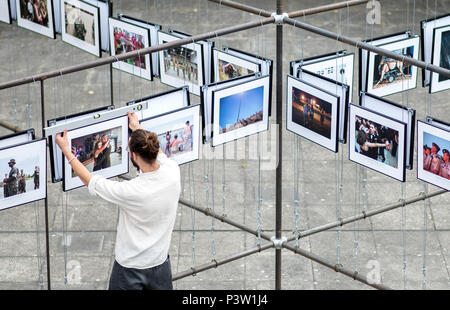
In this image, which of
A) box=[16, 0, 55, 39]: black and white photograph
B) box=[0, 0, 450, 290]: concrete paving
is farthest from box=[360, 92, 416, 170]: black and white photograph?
box=[16, 0, 55, 39]: black and white photograph

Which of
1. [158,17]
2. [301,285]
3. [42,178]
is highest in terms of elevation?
[42,178]

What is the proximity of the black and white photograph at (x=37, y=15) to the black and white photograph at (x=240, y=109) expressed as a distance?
2058mm

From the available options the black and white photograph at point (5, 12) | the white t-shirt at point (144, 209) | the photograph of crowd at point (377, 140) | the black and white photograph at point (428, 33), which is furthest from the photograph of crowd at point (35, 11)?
the black and white photograph at point (428, 33)

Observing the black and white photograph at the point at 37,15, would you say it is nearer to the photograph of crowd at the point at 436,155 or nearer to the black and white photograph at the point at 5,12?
the black and white photograph at the point at 5,12

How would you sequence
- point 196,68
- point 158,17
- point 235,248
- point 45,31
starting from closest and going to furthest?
point 196,68, point 45,31, point 235,248, point 158,17

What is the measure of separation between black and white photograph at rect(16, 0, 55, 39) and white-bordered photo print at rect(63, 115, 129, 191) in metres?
1.89

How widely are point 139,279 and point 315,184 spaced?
218 inches

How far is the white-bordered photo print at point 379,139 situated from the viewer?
7.49 meters

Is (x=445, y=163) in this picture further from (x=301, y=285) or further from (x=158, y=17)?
(x=158, y=17)

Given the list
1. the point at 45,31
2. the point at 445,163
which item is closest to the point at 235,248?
the point at 45,31

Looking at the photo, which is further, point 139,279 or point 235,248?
point 235,248

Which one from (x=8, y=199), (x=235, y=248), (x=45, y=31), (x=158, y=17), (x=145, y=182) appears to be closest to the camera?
(x=145, y=182)

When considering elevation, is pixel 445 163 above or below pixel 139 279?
above

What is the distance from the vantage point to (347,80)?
8.10 m
